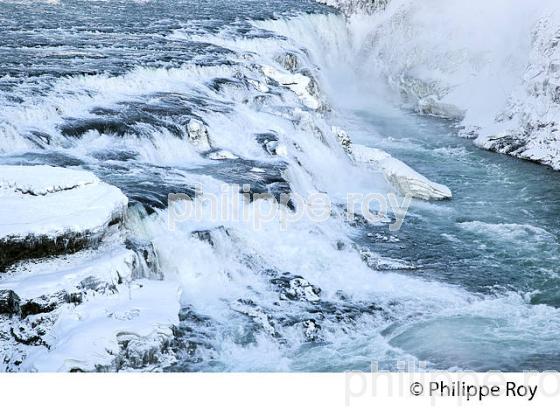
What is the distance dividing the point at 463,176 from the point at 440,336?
34.1ft

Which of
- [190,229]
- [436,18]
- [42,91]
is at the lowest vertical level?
[190,229]

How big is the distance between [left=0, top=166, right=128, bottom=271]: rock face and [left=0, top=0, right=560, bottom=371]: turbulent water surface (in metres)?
1.16

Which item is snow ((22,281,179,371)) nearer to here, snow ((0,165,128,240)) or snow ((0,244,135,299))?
snow ((0,244,135,299))

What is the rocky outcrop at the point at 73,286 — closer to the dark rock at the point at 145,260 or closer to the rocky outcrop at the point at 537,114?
the dark rock at the point at 145,260

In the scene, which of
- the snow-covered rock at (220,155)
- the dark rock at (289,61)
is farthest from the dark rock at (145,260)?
the dark rock at (289,61)

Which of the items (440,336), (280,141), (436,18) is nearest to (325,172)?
(280,141)

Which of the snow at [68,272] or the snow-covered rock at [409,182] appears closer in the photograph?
the snow at [68,272]

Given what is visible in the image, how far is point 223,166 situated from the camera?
15867 mm

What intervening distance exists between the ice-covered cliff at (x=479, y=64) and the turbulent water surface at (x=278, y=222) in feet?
4.69

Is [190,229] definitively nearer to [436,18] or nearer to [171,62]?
[171,62]

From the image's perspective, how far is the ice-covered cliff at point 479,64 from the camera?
22538 mm

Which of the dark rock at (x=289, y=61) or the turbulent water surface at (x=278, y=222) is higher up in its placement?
the dark rock at (x=289, y=61)

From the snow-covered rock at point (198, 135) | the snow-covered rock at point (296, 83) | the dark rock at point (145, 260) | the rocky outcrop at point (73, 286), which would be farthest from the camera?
the snow-covered rock at point (296, 83)

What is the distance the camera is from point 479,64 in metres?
29.9
